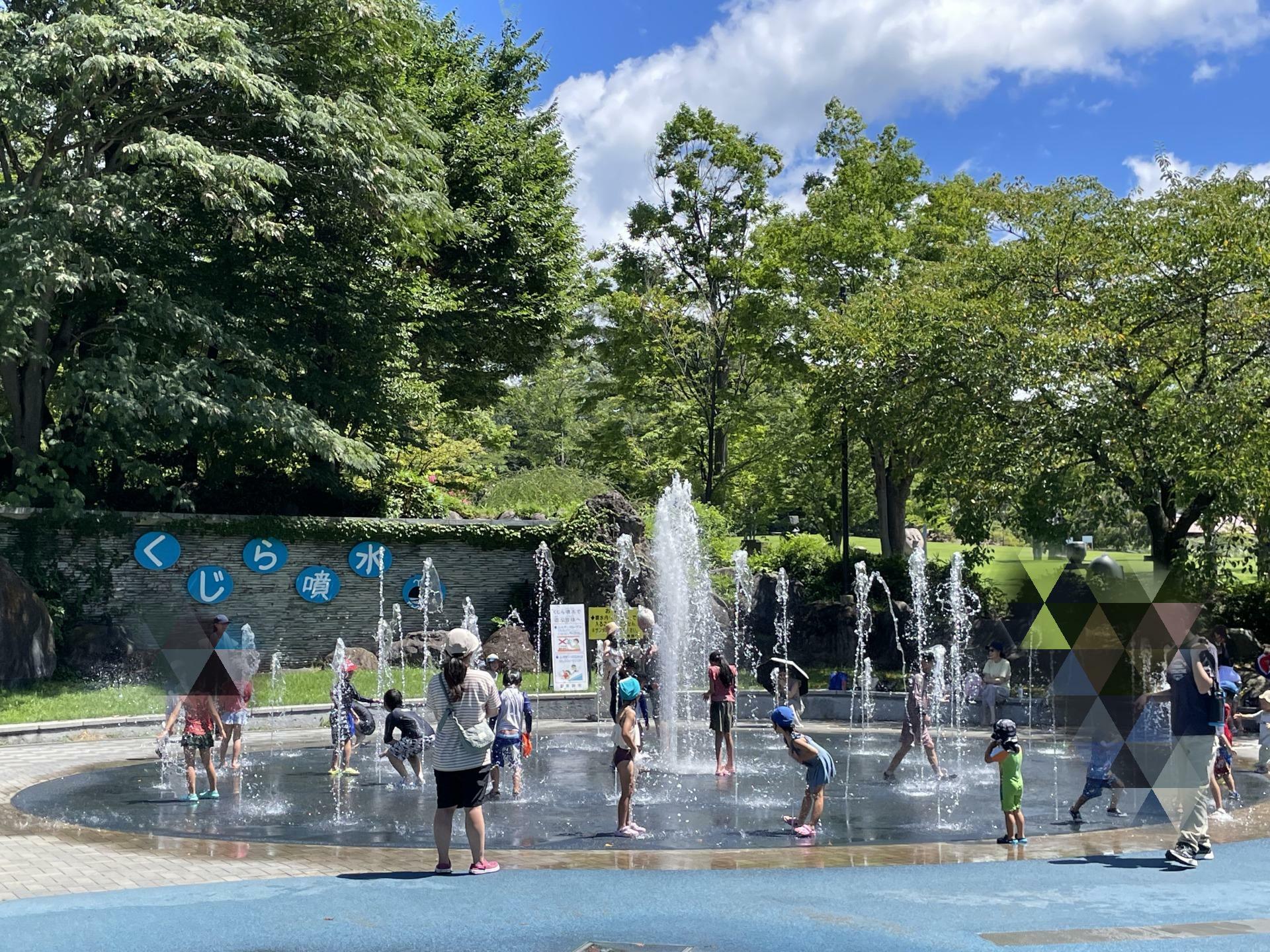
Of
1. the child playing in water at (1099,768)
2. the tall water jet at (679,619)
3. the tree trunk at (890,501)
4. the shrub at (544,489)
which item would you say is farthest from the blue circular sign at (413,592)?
the child playing in water at (1099,768)

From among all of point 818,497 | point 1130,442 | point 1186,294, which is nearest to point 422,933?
point 1130,442

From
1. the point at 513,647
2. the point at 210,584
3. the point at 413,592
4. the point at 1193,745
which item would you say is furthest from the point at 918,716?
the point at 210,584

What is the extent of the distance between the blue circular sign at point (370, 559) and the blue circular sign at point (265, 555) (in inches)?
59.7

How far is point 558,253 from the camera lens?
33250mm

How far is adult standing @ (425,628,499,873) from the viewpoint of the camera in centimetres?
815

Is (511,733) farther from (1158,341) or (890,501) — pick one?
(890,501)

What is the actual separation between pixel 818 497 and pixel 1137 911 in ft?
125

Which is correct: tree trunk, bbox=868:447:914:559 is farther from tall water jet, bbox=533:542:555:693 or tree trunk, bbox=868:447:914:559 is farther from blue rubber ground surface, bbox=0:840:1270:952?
blue rubber ground surface, bbox=0:840:1270:952

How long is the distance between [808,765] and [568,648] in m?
11.4

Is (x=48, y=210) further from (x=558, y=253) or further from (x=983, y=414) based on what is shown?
(x=983, y=414)

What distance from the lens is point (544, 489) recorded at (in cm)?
4019

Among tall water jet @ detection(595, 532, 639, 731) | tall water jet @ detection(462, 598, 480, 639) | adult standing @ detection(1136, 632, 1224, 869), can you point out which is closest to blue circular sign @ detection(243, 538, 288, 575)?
tall water jet @ detection(462, 598, 480, 639)

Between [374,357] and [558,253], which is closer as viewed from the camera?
[374,357]

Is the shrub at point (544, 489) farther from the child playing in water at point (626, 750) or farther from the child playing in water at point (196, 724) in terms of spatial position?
the child playing in water at point (626, 750)
